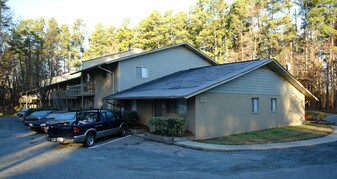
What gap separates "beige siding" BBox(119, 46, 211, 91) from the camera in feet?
75.1

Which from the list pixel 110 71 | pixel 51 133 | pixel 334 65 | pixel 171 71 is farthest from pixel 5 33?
pixel 334 65

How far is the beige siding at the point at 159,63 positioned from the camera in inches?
901

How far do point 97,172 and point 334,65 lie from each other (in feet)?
151

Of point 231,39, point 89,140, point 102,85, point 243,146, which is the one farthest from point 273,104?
point 231,39

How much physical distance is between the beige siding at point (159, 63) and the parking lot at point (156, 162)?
33.6ft

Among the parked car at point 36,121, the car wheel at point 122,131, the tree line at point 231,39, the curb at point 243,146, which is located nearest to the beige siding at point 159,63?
the parked car at point 36,121

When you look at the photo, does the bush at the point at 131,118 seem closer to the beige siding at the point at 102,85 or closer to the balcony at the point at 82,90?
the beige siding at the point at 102,85

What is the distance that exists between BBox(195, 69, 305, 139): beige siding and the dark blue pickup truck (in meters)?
4.58

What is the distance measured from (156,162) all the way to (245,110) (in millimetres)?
9637

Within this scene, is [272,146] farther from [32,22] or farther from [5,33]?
[32,22]

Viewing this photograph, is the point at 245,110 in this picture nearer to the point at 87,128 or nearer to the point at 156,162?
the point at 156,162

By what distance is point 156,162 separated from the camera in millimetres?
9711

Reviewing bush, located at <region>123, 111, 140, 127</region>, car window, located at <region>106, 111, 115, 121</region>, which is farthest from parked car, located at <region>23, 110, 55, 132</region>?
car window, located at <region>106, 111, 115, 121</region>

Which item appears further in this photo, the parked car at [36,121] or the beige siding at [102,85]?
the beige siding at [102,85]
